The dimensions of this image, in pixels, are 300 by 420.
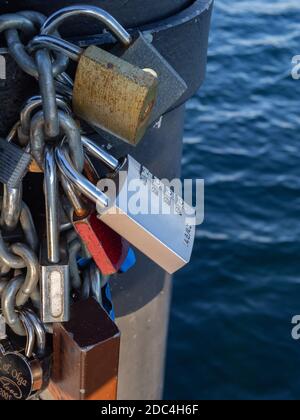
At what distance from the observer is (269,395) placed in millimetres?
3088

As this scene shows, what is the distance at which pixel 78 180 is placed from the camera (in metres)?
0.91

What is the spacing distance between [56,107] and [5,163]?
0.10 meters

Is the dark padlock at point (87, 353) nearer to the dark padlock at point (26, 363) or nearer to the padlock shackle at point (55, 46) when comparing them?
the dark padlock at point (26, 363)

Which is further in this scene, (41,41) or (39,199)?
(39,199)

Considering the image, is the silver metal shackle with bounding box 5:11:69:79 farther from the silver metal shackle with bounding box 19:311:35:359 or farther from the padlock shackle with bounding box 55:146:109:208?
the silver metal shackle with bounding box 19:311:35:359

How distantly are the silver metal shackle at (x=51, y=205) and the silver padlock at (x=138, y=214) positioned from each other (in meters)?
0.01

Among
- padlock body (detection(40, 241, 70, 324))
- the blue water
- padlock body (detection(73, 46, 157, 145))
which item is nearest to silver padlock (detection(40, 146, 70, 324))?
padlock body (detection(40, 241, 70, 324))

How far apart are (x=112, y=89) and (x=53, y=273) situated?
9.8 inches

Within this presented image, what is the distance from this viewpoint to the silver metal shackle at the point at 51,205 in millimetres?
902

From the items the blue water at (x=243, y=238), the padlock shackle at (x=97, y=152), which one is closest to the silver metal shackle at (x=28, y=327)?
the padlock shackle at (x=97, y=152)

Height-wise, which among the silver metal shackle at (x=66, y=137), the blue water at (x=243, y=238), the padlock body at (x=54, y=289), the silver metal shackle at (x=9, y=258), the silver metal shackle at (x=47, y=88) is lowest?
the padlock body at (x=54, y=289)
